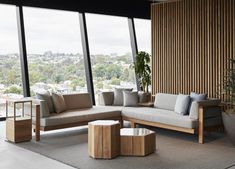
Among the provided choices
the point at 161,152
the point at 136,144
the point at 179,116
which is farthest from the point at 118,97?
the point at 136,144

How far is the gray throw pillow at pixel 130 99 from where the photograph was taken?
303 inches

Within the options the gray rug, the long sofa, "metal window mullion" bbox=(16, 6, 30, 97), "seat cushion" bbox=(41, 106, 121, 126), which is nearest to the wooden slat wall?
the long sofa

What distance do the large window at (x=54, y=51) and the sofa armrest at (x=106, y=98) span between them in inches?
39.8

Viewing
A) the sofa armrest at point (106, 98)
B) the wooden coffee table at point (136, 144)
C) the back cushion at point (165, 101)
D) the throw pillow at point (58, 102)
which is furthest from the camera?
the sofa armrest at point (106, 98)

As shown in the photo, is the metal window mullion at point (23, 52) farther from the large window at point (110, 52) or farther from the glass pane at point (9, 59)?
the large window at point (110, 52)

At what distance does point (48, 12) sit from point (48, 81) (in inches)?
68.6

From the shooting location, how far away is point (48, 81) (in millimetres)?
8367

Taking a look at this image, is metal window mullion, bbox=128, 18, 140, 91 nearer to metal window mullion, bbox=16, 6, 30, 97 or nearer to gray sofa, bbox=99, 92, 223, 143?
gray sofa, bbox=99, 92, 223, 143

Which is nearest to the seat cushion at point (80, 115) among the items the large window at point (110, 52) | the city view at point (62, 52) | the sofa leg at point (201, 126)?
the city view at point (62, 52)

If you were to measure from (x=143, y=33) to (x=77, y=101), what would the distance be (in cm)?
381

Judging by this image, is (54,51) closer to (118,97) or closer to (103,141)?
(118,97)

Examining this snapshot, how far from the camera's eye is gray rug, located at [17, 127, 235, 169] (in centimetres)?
455

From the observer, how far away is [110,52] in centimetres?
948

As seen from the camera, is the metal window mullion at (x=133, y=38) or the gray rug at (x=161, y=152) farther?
the metal window mullion at (x=133, y=38)
